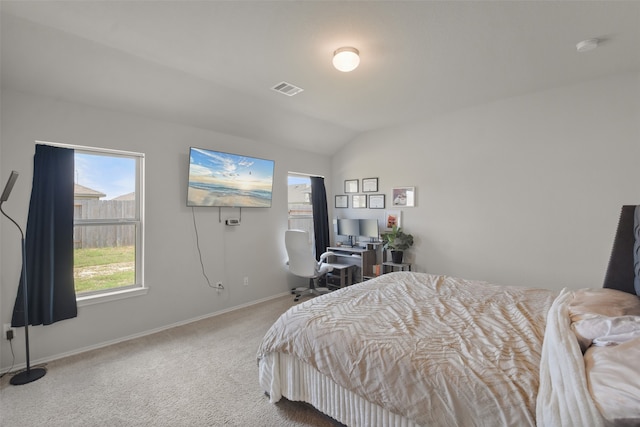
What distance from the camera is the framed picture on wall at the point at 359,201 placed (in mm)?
4799

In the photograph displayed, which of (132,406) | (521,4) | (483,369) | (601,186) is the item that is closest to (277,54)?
(521,4)

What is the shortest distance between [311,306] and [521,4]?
2468mm

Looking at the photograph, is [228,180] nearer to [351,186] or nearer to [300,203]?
[300,203]

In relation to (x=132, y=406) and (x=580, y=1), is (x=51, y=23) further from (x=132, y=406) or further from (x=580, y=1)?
(x=580, y=1)

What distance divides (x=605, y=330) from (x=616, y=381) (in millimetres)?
454

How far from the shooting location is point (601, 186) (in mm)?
2902

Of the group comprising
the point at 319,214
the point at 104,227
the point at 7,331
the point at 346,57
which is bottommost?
the point at 7,331

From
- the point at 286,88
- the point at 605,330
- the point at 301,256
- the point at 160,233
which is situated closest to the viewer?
the point at 605,330

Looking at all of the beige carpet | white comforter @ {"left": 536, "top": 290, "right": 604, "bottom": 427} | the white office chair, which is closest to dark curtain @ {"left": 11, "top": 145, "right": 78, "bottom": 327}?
the beige carpet

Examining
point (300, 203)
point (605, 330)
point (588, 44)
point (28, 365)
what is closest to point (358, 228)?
point (300, 203)

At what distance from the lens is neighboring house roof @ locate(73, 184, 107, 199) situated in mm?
2787

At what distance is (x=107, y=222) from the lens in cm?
295

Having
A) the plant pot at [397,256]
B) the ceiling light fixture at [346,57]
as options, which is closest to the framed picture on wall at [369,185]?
the plant pot at [397,256]

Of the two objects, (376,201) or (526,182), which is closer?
(526,182)
